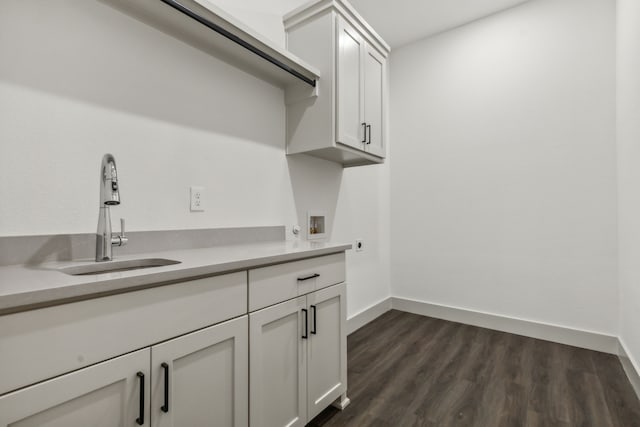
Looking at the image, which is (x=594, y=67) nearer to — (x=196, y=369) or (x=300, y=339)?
(x=300, y=339)

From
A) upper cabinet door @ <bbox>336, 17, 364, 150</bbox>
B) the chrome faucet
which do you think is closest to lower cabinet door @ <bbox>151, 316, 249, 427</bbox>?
the chrome faucet

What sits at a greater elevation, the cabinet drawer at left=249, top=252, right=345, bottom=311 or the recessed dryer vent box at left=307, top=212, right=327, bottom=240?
the recessed dryer vent box at left=307, top=212, right=327, bottom=240

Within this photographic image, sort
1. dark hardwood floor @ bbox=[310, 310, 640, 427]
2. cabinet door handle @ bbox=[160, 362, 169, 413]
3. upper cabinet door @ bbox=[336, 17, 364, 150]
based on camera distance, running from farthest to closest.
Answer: upper cabinet door @ bbox=[336, 17, 364, 150], dark hardwood floor @ bbox=[310, 310, 640, 427], cabinet door handle @ bbox=[160, 362, 169, 413]

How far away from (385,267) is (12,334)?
9.51 ft

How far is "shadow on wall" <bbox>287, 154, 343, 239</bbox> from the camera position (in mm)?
2092

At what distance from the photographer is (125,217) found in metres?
1.26

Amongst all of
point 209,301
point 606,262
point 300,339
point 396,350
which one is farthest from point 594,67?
point 209,301

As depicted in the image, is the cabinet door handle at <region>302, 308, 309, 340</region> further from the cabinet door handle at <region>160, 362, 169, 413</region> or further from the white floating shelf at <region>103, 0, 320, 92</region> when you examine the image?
the white floating shelf at <region>103, 0, 320, 92</region>

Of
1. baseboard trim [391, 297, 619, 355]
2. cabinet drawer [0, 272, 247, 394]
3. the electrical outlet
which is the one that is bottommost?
baseboard trim [391, 297, 619, 355]

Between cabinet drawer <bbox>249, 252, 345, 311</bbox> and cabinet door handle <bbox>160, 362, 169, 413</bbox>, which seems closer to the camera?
cabinet door handle <bbox>160, 362, 169, 413</bbox>

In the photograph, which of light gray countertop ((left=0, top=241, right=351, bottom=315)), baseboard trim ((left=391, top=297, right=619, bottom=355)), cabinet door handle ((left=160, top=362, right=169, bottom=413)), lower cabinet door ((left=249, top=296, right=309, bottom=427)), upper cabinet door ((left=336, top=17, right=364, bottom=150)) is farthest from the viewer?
baseboard trim ((left=391, top=297, right=619, bottom=355))

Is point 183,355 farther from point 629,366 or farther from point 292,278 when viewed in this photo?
point 629,366

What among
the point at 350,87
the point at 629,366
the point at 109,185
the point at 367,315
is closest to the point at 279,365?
the point at 109,185

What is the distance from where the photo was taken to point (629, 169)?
1873 millimetres
